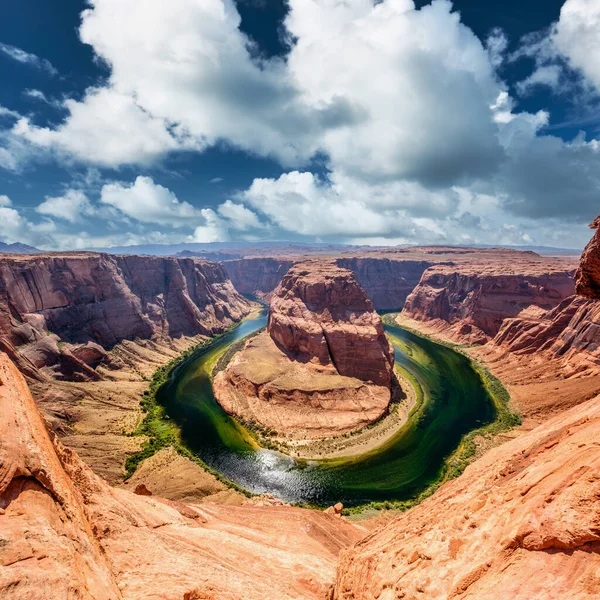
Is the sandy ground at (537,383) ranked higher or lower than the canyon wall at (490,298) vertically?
lower

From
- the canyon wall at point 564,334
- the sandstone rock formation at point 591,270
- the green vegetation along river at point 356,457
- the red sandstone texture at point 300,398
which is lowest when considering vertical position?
the green vegetation along river at point 356,457

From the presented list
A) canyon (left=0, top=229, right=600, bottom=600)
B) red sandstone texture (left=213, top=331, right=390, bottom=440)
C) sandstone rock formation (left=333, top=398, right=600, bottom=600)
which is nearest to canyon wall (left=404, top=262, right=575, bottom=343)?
canyon (left=0, top=229, right=600, bottom=600)

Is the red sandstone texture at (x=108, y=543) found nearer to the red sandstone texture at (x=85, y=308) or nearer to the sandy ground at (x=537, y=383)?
the sandy ground at (x=537, y=383)

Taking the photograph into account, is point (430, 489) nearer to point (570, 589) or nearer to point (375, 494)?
point (375, 494)

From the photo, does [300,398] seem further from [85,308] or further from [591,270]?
[85,308]

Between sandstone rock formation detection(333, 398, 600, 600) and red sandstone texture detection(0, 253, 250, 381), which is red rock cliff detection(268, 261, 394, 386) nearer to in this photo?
red sandstone texture detection(0, 253, 250, 381)

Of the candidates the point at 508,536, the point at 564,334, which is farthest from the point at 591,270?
the point at 564,334

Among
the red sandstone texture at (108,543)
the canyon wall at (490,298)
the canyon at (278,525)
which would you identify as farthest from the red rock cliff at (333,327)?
the canyon wall at (490,298)
